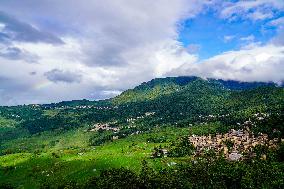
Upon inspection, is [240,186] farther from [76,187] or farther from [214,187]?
[76,187]

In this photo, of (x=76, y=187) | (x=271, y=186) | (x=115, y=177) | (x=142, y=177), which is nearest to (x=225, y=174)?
(x=271, y=186)

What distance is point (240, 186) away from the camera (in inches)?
7101

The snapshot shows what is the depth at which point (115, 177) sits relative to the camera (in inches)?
7544

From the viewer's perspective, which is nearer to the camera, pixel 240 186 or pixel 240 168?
pixel 240 186

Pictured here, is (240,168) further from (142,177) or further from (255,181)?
(142,177)

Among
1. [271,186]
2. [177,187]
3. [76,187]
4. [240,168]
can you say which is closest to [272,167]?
[240,168]

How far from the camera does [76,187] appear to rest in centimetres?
19862

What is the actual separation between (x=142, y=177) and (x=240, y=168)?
48411 millimetres

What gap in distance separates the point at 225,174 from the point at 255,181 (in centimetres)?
1410

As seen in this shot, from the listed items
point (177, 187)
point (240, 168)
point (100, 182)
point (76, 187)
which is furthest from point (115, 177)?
point (240, 168)

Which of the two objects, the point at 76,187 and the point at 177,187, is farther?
the point at 76,187

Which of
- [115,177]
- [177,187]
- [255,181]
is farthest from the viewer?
[115,177]

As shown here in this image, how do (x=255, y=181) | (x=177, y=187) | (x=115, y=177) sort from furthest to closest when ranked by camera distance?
(x=115, y=177) < (x=255, y=181) < (x=177, y=187)

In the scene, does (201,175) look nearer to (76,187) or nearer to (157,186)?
(157,186)
